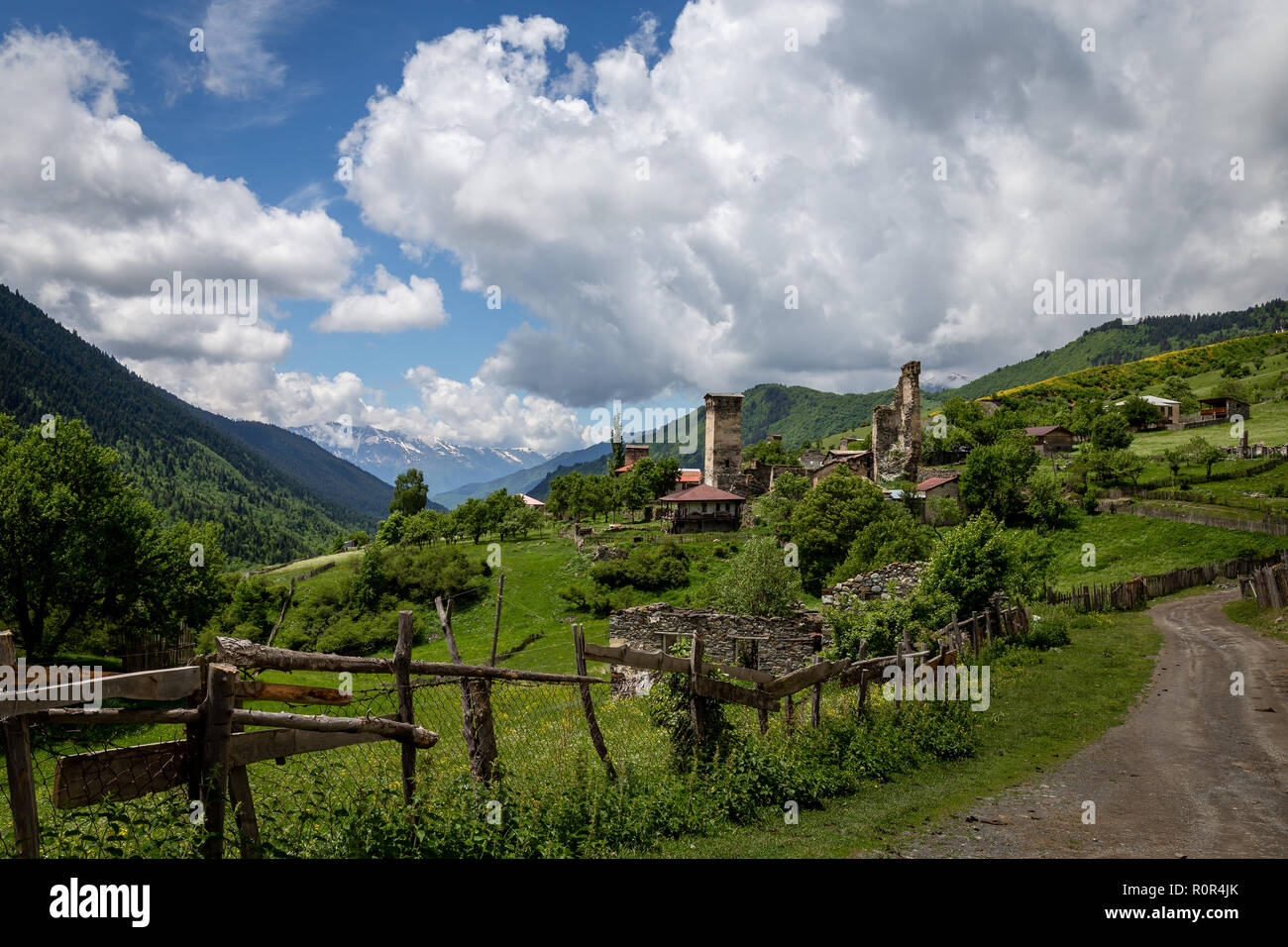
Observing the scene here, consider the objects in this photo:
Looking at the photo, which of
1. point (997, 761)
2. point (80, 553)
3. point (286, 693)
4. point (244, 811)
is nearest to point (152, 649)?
point (80, 553)

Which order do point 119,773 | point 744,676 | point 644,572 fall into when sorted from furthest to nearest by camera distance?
1. point 644,572
2. point 744,676
3. point 119,773

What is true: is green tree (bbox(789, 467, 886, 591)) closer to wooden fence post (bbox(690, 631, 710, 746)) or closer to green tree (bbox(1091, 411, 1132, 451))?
wooden fence post (bbox(690, 631, 710, 746))

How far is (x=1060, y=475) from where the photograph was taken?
58.5 metres

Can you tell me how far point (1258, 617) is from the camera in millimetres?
27406

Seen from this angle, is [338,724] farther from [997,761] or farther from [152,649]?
[152,649]

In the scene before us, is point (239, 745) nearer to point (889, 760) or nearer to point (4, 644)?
point (4, 644)

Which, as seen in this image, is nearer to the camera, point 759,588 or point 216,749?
Answer: point 216,749

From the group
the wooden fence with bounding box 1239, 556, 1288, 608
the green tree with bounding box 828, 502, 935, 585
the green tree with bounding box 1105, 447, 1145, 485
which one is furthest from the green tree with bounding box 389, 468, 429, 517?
the wooden fence with bounding box 1239, 556, 1288, 608

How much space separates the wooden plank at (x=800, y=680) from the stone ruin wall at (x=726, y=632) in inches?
590

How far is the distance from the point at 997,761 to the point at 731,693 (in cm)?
565

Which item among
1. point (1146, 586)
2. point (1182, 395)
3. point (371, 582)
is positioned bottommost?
point (371, 582)

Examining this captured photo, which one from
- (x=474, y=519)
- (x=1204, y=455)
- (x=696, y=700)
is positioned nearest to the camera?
(x=696, y=700)

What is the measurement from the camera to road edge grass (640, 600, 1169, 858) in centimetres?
820
